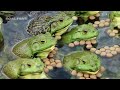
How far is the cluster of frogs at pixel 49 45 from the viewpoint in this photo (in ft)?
6.88

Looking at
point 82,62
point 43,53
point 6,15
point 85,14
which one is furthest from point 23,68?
point 85,14

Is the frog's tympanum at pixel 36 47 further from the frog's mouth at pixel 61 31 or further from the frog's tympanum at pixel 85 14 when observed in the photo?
the frog's tympanum at pixel 85 14

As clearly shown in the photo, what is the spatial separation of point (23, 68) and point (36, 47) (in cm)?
17

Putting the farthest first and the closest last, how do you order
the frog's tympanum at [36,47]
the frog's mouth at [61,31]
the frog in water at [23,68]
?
1. the frog's mouth at [61,31]
2. the frog's tympanum at [36,47]
3. the frog in water at [23,68]

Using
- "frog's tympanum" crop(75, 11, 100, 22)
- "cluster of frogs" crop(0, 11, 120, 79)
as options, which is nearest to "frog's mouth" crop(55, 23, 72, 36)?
"cluster of frogs" crop(0, 11, 120, 79)

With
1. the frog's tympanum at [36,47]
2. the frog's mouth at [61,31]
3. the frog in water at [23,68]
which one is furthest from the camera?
the frog's mouth at [61,31]

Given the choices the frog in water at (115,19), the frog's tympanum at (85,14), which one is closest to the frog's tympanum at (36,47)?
the frog's tympanum at (85,14)

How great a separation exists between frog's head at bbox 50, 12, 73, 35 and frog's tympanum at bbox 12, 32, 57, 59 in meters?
0.08
